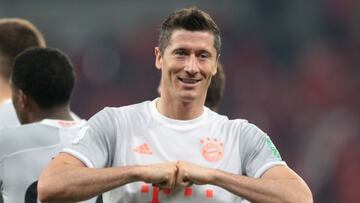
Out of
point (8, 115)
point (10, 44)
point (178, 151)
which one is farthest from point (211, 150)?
point (10, 44)

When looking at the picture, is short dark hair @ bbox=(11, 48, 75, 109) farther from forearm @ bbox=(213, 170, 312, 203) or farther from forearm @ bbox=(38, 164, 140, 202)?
forearm @ bbox=(213, 170, 312, 203)

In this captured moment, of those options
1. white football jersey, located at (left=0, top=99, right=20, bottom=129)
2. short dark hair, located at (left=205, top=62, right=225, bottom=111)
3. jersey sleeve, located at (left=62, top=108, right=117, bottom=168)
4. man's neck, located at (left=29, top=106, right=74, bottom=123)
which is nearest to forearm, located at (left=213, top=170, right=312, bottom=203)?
jersey sleeve, located at (left=62, top=108, right=117, bottom=168)

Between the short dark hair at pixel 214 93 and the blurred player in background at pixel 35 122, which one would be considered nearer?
the blurred player in background at pixel 35 122

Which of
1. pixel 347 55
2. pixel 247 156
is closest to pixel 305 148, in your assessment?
pixel 347 55

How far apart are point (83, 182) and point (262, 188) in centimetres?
78

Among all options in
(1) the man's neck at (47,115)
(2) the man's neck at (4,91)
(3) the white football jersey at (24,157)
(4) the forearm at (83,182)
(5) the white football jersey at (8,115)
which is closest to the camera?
(4) the forearm at (83,182)

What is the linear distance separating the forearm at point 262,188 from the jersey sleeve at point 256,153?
0.38 ft

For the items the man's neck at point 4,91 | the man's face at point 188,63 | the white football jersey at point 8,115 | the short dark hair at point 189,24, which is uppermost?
the short dark hair at point 189,24

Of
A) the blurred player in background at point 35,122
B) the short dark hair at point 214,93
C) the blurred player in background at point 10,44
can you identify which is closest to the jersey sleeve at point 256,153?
the blurred player in background at point 35,122

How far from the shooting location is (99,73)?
1845cm

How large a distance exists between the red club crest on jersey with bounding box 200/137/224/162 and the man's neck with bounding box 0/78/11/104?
7.06 feet

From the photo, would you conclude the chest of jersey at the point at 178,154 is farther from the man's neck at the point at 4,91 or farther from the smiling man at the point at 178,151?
the man's neck at the point at 4,91

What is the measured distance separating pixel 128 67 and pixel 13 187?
42.9ft

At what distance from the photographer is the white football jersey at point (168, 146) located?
15.8 feet
